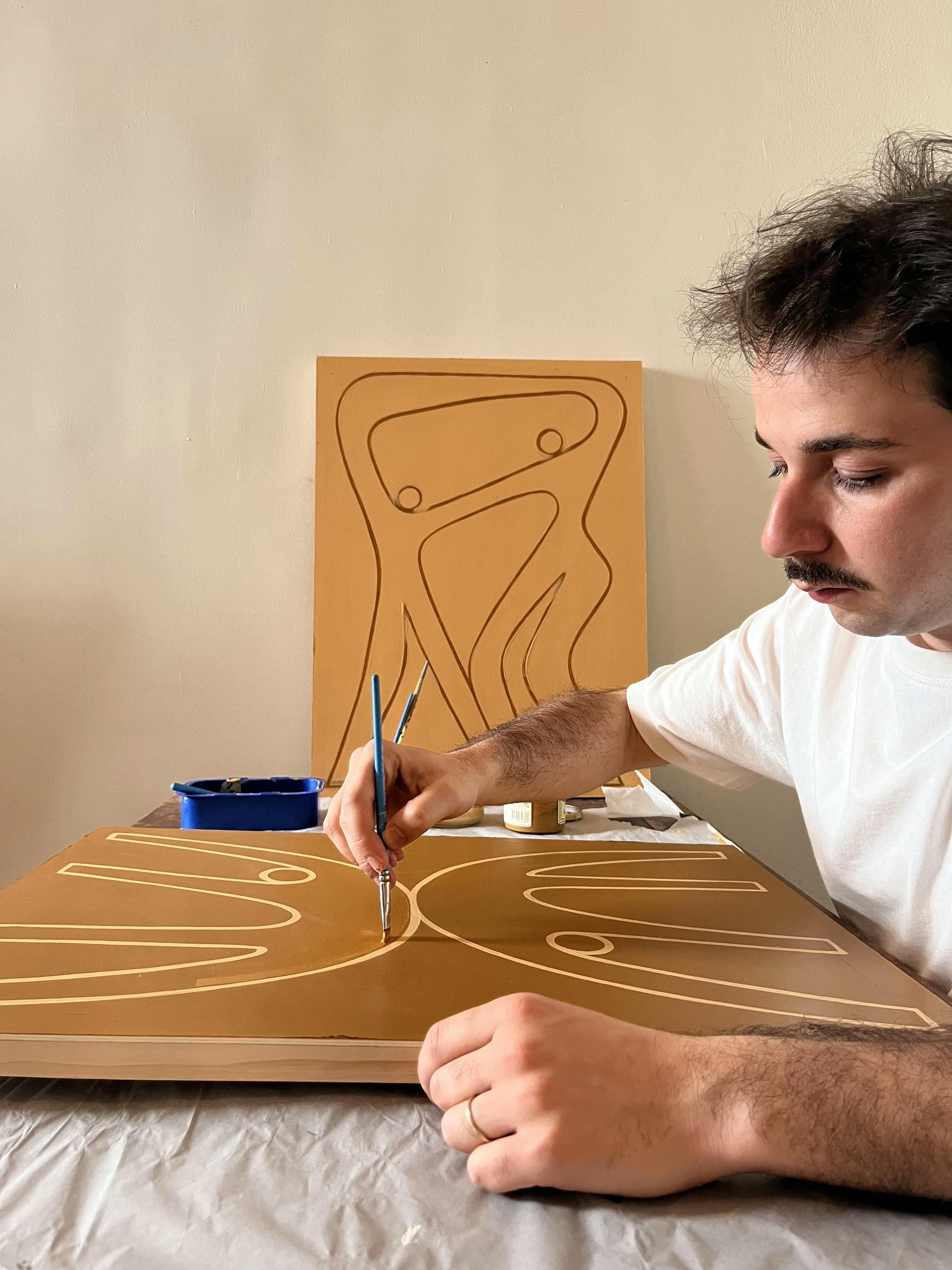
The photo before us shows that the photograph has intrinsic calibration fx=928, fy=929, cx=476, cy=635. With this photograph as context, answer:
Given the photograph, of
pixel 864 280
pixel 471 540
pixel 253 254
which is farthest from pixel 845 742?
pixel 253 254

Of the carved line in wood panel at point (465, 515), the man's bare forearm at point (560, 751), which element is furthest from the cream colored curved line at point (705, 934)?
the carved line in wood panel at point (465, 515)

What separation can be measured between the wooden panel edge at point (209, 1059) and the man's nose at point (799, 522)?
554 mm

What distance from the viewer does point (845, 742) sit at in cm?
109

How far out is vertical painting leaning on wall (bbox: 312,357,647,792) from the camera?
2072mm

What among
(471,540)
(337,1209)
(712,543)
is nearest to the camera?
(337,1209)

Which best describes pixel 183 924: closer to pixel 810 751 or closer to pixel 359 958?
pixel 359 958

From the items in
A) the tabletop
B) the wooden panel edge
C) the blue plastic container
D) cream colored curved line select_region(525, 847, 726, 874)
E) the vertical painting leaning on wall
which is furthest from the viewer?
the vertical painting leaning on wall

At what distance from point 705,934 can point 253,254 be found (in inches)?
73.6

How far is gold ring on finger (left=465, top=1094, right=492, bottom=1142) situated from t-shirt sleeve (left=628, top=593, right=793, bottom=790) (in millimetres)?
796

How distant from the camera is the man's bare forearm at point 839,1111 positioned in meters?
0.51

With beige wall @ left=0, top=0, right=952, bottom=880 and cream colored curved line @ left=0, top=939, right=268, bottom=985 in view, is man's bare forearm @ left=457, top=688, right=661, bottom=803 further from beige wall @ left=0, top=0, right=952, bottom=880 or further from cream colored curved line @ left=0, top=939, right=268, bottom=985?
beige wall @ left=0, top=0, right=952, bottom=880

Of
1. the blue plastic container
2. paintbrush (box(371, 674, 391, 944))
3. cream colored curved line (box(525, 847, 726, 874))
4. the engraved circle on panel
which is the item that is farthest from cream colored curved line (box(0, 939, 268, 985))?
the blue plastic container

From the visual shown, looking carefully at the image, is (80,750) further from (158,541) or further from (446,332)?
(446,332)

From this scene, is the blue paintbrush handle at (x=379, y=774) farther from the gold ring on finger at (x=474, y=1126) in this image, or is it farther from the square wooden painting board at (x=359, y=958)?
the gold ring on finger at (x=474, y=1126)
